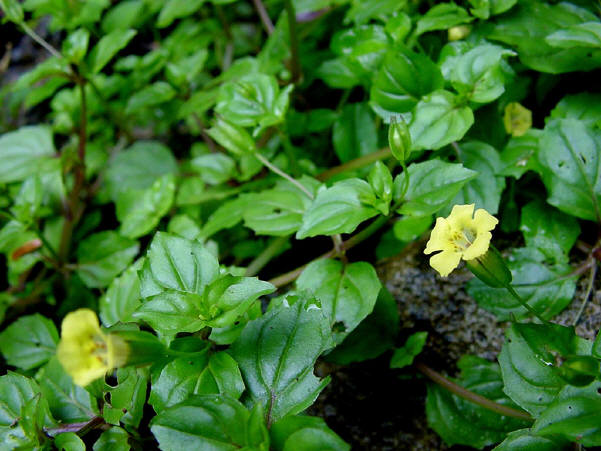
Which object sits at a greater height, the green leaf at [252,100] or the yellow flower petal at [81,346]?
the yellow flower petal at [81,346]

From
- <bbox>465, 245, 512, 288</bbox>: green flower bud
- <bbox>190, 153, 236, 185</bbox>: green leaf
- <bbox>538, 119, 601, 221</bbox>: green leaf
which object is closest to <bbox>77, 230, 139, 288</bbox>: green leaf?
<bbox>190, 153, 236, 185</bbox>: green leaf

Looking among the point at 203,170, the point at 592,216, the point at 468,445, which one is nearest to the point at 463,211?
the point at 592,216

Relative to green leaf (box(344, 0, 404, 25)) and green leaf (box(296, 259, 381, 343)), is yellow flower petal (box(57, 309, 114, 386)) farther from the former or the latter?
green leaf (box(344, 0, 404, 25))

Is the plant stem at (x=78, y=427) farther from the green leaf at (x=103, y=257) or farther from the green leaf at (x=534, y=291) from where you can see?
the green leaf at (x=534, y=291)

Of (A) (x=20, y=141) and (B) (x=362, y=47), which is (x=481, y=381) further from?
(A) (x=20, y=141)

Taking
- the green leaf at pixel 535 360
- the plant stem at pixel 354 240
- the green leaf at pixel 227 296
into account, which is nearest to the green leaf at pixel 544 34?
the plant stem at pixel 354 240

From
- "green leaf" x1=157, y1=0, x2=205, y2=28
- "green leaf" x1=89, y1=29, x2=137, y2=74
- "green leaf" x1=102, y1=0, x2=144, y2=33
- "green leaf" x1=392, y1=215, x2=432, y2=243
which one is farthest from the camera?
"green leaf" x1=102, y1=0, x2=144, y2=33
